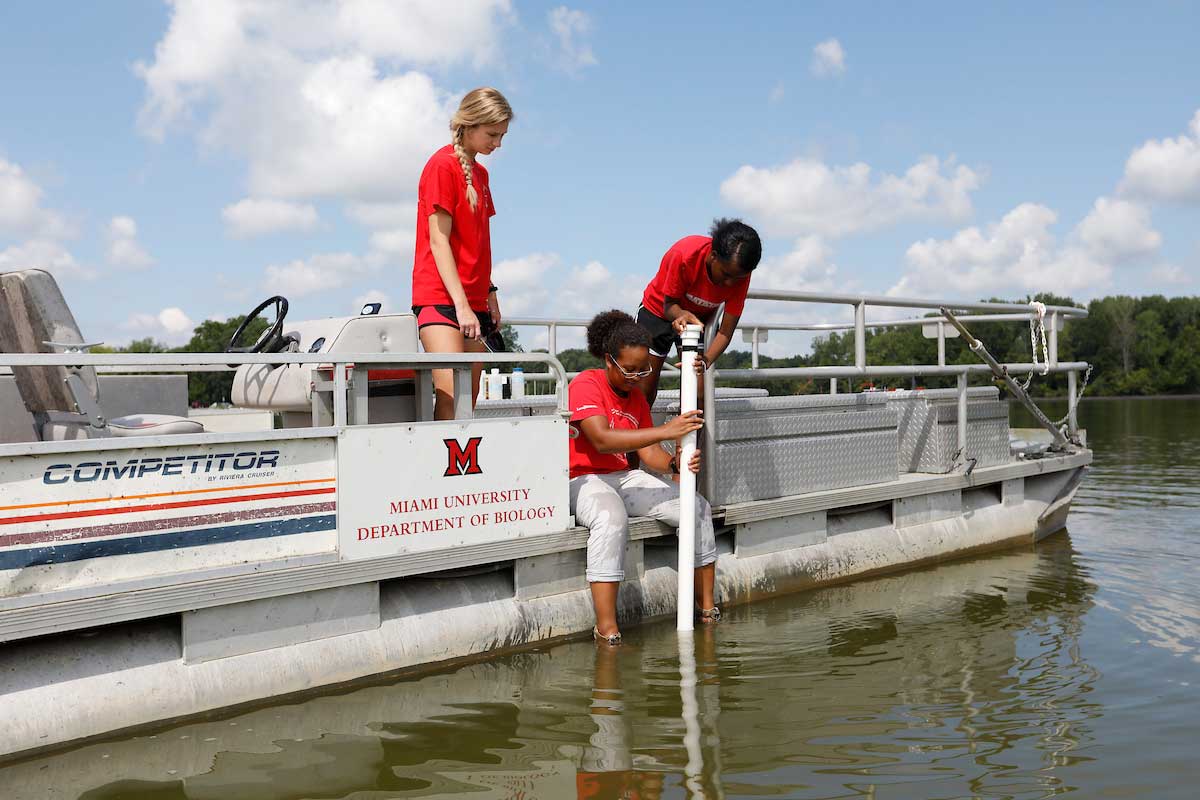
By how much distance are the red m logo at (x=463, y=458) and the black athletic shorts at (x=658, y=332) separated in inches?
59.6

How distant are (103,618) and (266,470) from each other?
0.77 meters

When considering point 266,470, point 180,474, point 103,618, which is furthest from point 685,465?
point 103,618

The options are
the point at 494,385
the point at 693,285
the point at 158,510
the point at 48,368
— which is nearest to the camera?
the point at 158,510

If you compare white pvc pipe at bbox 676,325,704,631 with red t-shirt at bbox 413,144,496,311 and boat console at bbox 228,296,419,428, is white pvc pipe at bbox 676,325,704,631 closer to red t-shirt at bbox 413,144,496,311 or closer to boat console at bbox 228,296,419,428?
red t-shirt at bbox 413,144,496,311

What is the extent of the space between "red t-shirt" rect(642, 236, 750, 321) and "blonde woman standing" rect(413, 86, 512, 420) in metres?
1.19

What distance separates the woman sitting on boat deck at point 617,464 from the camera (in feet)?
15.4

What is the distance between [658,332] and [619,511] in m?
1.29

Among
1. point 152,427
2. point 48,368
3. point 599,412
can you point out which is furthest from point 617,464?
point 48,368

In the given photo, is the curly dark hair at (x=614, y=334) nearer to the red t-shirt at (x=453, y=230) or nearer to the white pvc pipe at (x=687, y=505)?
the white pvc pipe at (x=687, y=505)

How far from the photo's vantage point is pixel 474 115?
4.50 m

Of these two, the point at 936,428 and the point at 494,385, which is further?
the point at 494,385

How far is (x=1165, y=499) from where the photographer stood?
1032 centimetres

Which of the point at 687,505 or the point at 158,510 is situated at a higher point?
the point at 158,510

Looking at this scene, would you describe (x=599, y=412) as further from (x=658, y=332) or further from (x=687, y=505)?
(x=658, y=332)
